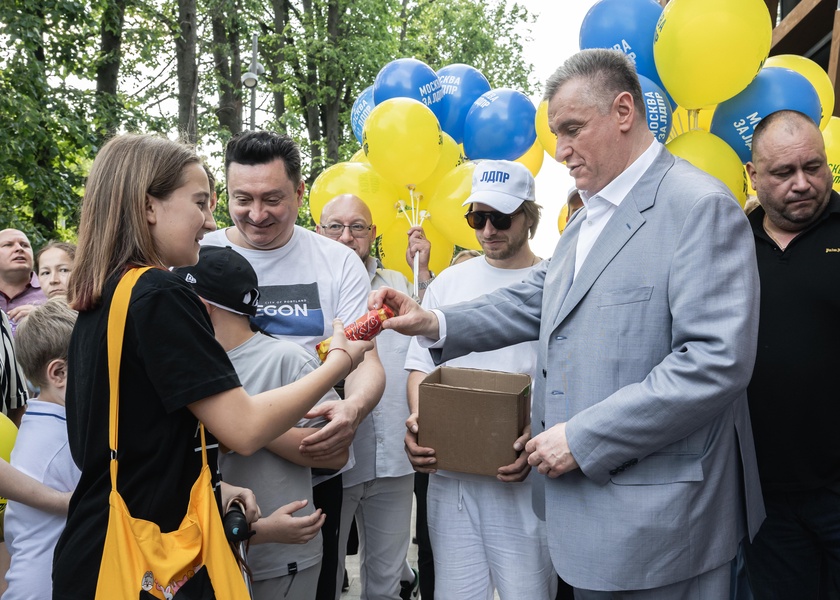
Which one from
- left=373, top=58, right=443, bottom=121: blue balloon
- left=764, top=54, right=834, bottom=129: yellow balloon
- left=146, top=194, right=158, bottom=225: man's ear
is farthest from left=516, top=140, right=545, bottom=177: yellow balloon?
left=146, top=194, right=158, bottom=225: man's ear

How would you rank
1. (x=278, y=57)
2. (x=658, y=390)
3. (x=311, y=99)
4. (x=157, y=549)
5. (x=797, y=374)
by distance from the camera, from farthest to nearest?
(x=278, y=57) → (x=311, y=99) → (x=797, y=374) → (x=658, y=390) → (x=157, y=549)

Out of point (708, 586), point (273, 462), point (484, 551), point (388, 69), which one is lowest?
point (484, 551)

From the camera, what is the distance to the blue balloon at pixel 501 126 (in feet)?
17.2

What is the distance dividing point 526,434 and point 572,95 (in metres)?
1.22

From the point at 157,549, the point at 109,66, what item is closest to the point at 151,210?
the point at 157,549

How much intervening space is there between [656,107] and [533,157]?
1973 mm

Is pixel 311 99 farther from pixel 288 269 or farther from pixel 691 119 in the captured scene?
pixel 288 269

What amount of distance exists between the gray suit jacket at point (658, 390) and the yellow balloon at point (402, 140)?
2.56m

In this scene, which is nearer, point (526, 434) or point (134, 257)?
point (134, 257)

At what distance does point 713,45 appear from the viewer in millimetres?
3553

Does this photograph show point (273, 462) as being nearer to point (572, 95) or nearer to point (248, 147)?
point (248, 147)

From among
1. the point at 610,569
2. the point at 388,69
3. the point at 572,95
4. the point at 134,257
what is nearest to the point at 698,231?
the point at 572,95

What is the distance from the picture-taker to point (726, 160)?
3717 millimetres

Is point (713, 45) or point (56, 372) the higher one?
point (713, 45)
